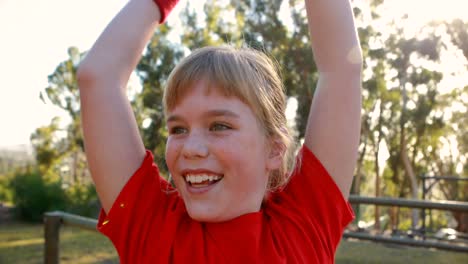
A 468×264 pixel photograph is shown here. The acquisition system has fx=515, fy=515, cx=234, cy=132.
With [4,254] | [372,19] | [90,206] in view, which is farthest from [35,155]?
[4,254]

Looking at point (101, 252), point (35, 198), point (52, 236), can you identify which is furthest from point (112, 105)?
point (35, 198)

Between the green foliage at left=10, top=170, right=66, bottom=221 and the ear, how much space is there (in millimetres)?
8956

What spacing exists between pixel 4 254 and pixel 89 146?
5.42 meters

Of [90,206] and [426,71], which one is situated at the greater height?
[426,71]

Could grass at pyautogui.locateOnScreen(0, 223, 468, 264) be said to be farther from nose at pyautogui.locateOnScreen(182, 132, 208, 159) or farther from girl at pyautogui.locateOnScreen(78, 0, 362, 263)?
nose at pyautogui.locateOnScreen(182, 132, 208, 159)

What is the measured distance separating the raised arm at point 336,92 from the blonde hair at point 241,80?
0.32 ft

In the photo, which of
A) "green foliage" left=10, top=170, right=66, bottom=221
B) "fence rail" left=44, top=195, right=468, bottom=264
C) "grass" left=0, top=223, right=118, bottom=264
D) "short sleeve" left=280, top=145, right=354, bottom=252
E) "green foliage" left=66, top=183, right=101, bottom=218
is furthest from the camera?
"green foliage" left=66, top=183, right=101, bottom=218

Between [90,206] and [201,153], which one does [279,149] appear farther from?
[90,206]

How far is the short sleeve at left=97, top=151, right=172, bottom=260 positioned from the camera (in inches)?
45.6

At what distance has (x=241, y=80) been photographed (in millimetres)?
1154

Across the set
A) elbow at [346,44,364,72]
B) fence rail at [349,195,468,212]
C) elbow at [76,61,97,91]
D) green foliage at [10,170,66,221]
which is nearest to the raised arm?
elbow at [346,44,364,72]

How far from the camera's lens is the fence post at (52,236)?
2969 mm

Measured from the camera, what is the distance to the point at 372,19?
15672 millimetres

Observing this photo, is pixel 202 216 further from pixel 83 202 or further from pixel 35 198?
pixel 83 202
